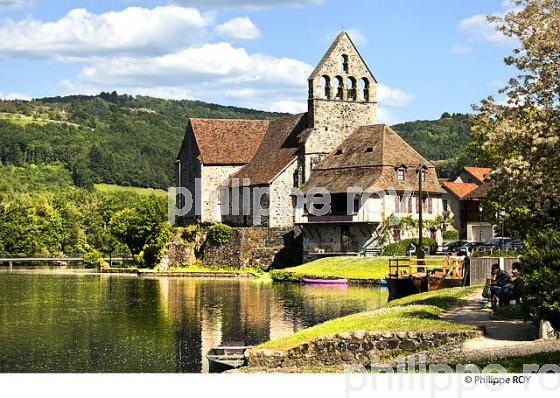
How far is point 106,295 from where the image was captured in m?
60.6

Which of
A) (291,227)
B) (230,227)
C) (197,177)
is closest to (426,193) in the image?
(291,227)

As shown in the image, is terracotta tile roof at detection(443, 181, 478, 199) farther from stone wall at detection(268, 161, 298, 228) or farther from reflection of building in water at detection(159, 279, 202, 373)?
reflection of building in water at detection(159, 279, 202, 373)

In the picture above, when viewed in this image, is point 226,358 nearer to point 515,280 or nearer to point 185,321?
point 515,280

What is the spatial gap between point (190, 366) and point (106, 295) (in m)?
29.5

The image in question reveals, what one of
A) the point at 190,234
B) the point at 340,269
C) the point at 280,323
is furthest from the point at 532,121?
the point at 190,234

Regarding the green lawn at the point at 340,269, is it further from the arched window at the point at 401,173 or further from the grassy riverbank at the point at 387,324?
the grassy riverbank at the point at 387,324

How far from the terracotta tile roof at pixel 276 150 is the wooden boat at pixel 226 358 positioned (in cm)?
5121

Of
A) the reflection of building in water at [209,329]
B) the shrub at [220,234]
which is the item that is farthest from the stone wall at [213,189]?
the reflection of building in water at [209,329]

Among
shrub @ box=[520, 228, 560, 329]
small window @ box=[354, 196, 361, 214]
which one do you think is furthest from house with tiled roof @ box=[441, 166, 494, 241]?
shrub @ box=[520, 228, 560, 329]

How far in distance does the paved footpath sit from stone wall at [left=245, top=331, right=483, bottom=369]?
81cm

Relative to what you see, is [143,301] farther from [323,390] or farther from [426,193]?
[323,390]

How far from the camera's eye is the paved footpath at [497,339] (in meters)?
24.4

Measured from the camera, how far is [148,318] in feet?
153

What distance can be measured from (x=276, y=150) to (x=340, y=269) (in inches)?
778
